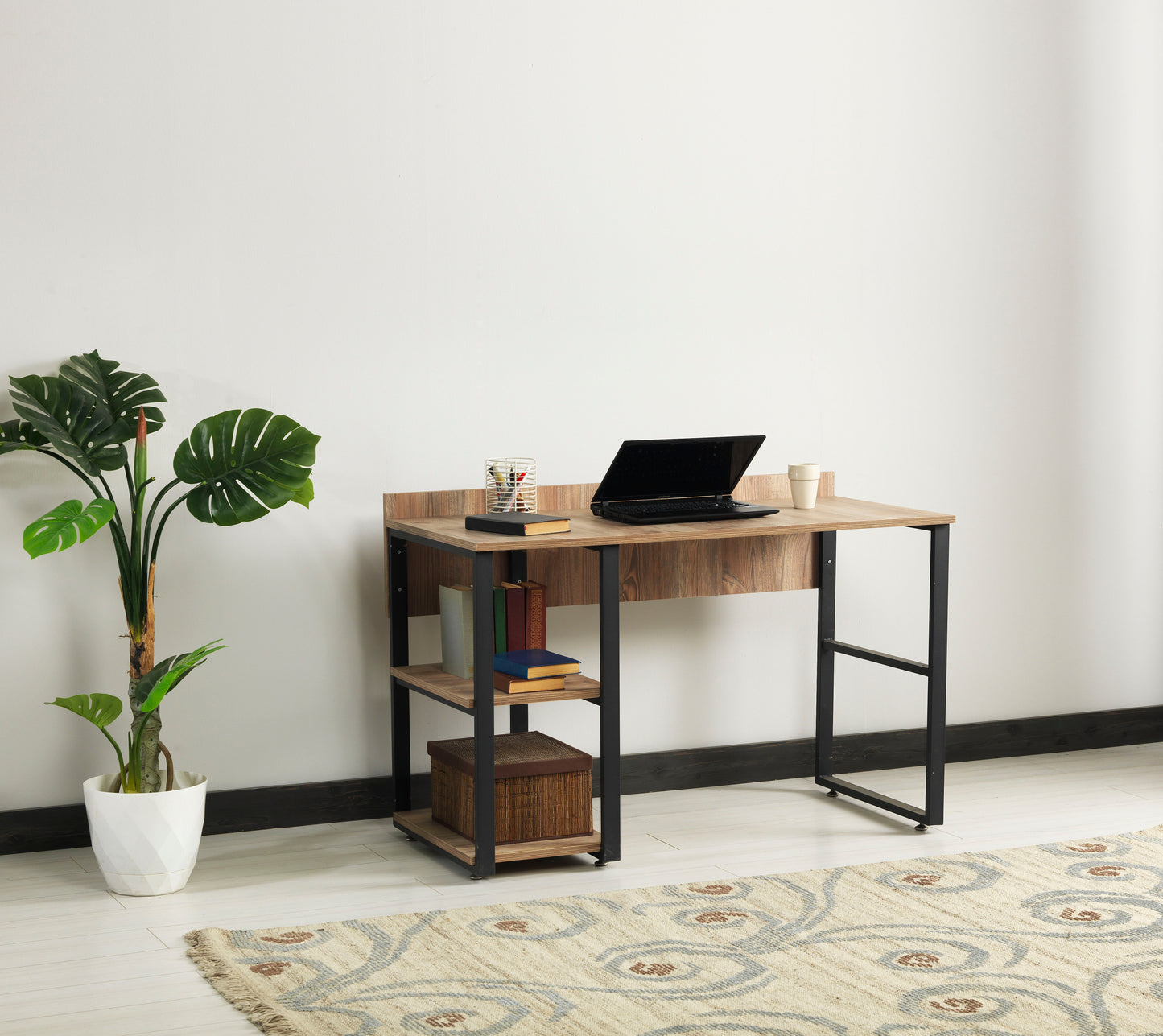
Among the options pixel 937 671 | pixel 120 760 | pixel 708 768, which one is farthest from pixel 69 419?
pixel 937 671

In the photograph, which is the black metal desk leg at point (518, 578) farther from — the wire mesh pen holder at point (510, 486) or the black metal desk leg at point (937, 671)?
the black metal desk leg at point (937, 671)

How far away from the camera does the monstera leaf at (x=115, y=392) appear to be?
352 centimetres

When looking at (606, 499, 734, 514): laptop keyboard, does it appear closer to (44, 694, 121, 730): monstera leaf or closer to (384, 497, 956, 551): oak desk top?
(384, 497, 956, 551): oak desk top

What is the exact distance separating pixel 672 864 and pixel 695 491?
3.18 feet

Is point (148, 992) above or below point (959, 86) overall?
below

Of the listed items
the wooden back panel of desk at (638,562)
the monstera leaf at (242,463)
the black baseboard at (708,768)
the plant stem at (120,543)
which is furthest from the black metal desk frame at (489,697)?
the plant stem at (120,543)

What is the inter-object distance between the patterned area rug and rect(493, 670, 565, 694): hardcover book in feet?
1.69

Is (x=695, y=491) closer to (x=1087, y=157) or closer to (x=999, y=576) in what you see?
(x=999, y=576)

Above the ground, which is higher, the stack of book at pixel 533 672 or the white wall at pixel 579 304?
the white wall at pixel 579 304

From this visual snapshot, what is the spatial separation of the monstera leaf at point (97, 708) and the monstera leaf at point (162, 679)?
0.24ft

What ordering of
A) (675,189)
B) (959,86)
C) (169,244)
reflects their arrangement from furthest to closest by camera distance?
(959,86) → (675,189) → (169,244)

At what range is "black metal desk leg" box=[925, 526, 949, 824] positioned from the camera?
387cm

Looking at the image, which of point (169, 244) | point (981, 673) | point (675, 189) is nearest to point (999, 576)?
point (981, 673)

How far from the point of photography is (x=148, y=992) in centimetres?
283
